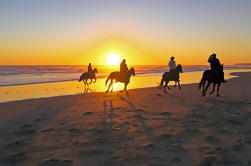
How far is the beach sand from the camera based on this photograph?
12.6 feet

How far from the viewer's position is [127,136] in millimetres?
5047

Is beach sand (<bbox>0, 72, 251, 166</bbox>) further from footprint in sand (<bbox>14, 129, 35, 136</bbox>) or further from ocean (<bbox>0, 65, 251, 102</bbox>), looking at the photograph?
ocean (<bbox>0, 65, 251, 102</bbox>)

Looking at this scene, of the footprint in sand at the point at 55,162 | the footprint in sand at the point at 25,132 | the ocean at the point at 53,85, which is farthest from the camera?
the ocean at the point at 53,85

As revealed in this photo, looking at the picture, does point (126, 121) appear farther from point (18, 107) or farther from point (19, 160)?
point (18, 107)

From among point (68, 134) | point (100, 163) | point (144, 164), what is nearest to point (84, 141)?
point (68, 134)

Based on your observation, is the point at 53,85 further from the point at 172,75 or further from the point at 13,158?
the point at 13,158

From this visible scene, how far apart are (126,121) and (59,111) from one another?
309 cm

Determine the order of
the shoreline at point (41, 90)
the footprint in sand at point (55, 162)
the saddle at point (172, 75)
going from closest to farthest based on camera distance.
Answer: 1. the footprint in sand at point (55, 162)
2. the shoreline at point (41, 90)
3. the saddle at point (172, 75)

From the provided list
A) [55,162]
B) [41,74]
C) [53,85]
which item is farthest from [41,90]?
[41,74]

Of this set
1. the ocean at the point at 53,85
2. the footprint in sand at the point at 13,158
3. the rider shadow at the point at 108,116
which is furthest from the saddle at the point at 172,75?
the footprint in sand at the point at 13,158

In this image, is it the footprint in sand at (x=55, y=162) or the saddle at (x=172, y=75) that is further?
the saddle at (x=172, y=75)

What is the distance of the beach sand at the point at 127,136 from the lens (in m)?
3.84

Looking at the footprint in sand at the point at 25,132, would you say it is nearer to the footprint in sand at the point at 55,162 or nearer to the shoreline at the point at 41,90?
the footprint in sand at the point at 55,162

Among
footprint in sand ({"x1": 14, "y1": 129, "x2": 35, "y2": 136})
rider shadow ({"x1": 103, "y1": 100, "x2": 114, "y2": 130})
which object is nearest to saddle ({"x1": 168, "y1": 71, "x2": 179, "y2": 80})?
rider shadow ({"x1": 103, "y1": 100, "x2": 114, "y2": 130})
